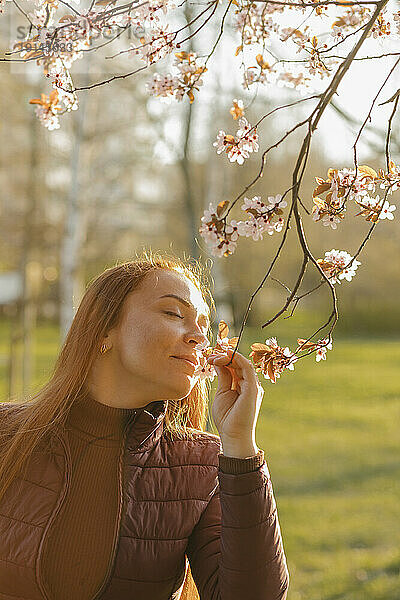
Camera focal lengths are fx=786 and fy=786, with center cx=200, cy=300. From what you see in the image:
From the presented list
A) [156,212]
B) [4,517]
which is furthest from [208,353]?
[156,212]

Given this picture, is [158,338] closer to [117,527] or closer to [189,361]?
[189,361]

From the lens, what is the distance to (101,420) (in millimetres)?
1326

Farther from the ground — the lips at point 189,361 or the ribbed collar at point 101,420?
the lips at point 189,361

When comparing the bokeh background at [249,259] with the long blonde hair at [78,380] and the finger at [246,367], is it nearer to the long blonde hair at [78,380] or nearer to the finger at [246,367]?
the long blonde hair at [78,380]

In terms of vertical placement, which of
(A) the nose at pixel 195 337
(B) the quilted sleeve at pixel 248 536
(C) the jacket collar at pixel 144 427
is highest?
(A) the nose at pixel 195 337

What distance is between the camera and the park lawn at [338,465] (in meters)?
4.80

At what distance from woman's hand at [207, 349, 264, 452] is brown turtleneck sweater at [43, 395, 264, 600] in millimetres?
34

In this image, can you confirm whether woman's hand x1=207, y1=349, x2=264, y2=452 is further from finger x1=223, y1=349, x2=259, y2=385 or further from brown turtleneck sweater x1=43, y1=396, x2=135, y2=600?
brown turtleneck sweater x1=43, y1=396, x2=135, y2=600

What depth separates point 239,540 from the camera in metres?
1.15

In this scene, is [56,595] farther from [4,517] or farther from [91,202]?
[91,202]

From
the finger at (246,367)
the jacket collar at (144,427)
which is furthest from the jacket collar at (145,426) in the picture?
the finger at (246,367)

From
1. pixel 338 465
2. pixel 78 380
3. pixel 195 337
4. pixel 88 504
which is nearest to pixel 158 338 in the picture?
pixel 195 337

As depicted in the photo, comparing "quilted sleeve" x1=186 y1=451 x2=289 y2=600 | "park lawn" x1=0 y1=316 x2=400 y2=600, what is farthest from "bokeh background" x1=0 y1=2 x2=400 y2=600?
"quilted sleeve" x1=186 y1=451 x2=289 y2=600

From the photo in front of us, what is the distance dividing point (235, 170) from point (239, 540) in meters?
11.6
